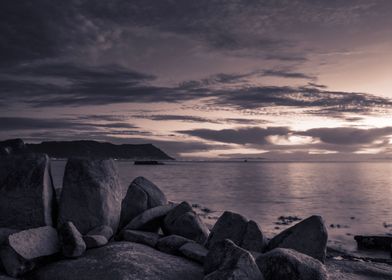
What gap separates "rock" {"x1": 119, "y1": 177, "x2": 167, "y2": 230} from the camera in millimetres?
11703

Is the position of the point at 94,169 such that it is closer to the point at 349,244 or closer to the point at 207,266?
the point at 207,266

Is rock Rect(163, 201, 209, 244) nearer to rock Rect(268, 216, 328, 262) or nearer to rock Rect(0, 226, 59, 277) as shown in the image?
rock Rect(268, 216, 328, 262)

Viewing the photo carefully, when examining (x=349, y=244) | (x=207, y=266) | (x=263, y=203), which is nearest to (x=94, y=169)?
(x=207, y=266)

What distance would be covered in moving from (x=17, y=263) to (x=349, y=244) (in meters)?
16.1

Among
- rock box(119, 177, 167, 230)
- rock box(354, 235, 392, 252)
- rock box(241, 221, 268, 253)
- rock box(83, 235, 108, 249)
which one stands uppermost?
rock box(119, 177, 167, 230)

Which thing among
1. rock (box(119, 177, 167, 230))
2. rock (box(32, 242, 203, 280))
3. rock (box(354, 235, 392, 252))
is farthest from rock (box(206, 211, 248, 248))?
rock (box(354, 235, 392, 252))

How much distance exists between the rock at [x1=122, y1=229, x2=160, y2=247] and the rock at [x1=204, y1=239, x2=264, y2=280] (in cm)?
202

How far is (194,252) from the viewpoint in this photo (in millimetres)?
8609

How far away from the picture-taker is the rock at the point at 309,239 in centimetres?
977

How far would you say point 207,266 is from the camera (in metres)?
7.65

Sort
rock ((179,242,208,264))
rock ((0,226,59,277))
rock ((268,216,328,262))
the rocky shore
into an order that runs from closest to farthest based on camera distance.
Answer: the rocky shore
rock ((0,226,59,277))
rock ((179,242,208,264))
rock ((268,216,328,262))

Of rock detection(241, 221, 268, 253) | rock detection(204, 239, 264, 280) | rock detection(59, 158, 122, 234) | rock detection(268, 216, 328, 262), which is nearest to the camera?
rock detection(204, 239, 264, 280)

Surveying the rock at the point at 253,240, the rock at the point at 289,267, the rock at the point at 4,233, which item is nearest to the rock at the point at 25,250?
the rock at the point at 4,233

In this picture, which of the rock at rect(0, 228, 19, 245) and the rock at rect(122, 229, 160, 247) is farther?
the rock at rect(122, 229, 160, 247)
